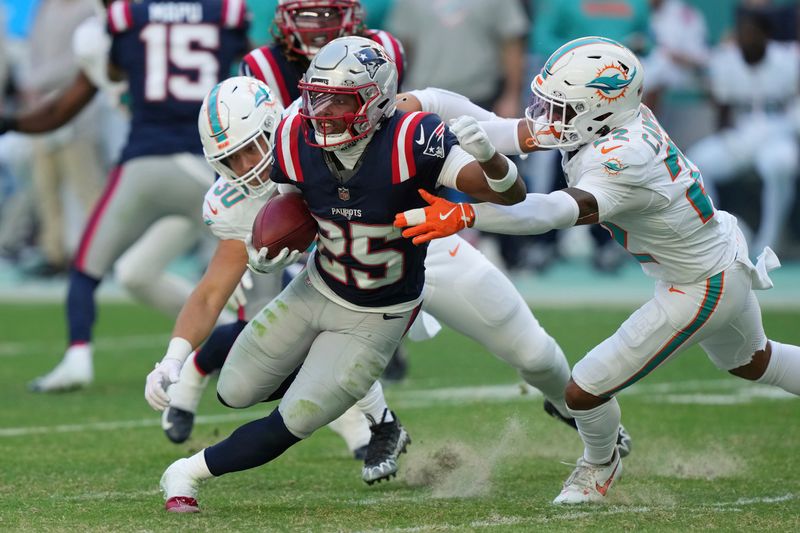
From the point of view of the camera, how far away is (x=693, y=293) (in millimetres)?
4383

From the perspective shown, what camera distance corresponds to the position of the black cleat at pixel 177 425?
513 centimetres

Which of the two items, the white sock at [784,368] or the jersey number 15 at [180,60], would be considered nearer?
the white sock at [784,368]

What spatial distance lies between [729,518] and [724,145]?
7703 millimetres

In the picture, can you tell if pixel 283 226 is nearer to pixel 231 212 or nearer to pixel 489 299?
pixel 231 212

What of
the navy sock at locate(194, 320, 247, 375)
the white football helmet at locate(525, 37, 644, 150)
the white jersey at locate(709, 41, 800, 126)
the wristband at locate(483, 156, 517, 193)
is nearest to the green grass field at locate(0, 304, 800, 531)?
the navy sock at locate(194, 320, 247, 375)

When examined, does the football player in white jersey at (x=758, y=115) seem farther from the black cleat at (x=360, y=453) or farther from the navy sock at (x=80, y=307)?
the black cleat at (x=360, y=453)

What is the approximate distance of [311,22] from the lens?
5.13 metres

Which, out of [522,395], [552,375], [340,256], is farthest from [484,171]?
[522,395]

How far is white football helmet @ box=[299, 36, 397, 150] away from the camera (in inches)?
157

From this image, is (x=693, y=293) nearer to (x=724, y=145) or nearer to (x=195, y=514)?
(x=195, y=514)

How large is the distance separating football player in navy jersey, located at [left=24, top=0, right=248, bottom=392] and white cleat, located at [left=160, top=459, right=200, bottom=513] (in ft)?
7.84

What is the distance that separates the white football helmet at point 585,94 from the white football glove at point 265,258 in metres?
0.86

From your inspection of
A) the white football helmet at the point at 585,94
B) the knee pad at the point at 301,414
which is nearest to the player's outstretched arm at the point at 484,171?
the white football helmet at the point at 585,94

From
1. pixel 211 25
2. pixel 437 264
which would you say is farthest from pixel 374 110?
pixel 211 25
